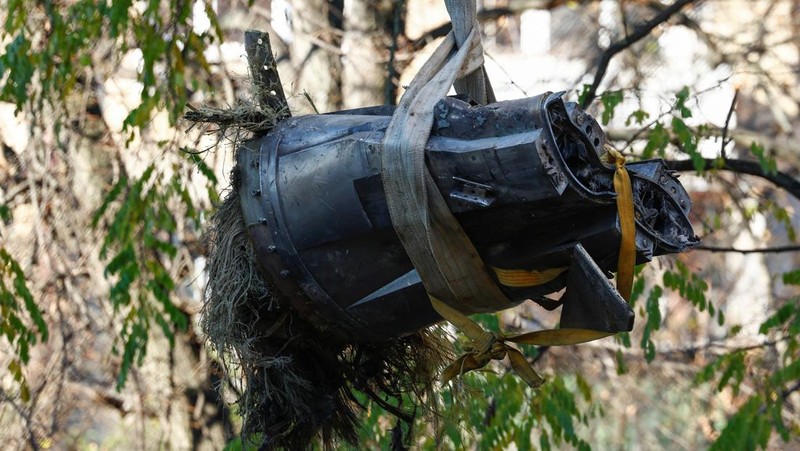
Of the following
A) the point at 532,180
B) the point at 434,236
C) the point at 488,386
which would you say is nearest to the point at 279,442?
the point at 434,236

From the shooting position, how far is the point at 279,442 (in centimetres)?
282

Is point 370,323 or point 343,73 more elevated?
point 343,73

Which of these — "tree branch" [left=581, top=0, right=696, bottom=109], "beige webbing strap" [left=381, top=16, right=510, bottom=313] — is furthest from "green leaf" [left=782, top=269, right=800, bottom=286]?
"beige webbing strap" [left=381, top=16, right=510, bottom=313]

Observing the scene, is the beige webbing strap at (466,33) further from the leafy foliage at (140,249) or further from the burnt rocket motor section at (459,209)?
the leafy foliage at (140,249)

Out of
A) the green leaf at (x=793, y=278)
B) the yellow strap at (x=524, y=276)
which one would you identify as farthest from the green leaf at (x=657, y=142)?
the yellow strap at (x=524, y=276)

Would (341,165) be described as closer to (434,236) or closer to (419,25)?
(434,236)

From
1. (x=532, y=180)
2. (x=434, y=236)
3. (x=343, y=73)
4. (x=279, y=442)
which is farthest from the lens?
(x=343, y=73)

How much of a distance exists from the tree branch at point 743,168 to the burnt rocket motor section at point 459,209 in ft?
8.73

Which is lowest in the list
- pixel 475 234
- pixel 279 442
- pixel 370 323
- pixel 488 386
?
pixel 488 386

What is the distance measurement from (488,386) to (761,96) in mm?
9417

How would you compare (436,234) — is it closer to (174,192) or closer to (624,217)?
(624,217)

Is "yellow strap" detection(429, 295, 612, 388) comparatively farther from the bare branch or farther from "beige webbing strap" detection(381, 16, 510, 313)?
the bare branch

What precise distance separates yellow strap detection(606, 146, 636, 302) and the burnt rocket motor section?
2 centimetres

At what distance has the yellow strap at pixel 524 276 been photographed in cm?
231
